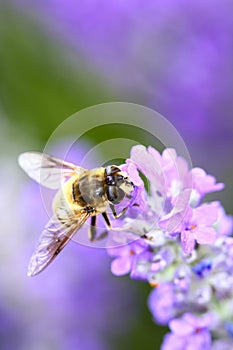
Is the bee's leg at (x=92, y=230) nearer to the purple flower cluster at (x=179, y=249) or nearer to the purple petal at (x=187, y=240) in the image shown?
the purple flower cluster at (x=179, y=249)

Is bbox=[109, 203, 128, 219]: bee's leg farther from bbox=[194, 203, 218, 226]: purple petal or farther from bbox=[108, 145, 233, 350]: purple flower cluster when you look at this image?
bbox=[194, 203, 218, 226]: purple petal

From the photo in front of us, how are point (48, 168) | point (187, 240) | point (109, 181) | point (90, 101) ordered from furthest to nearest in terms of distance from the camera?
point (90, 101)
point (48, 168)
point (109, 181)
point (187, 240)

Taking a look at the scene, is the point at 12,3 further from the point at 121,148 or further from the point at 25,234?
the point at 121,148

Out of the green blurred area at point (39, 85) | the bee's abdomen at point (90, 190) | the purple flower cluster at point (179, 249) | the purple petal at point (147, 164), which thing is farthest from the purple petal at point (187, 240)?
the green blurred area at point (39, 85)

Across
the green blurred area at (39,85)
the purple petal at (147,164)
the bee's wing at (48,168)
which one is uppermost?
the green blurred area at (39,85)

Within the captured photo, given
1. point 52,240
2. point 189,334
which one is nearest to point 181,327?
point 189,334

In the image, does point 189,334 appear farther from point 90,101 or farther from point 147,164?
point 90,101
